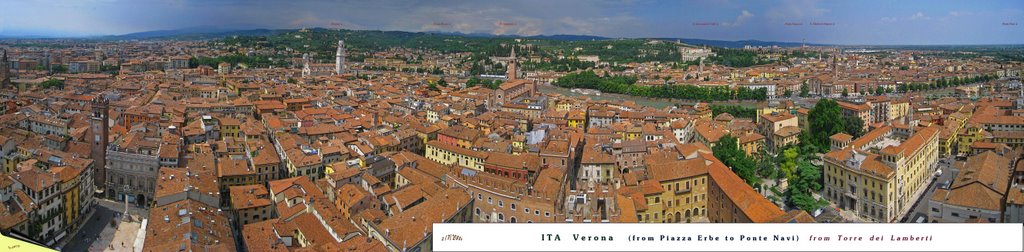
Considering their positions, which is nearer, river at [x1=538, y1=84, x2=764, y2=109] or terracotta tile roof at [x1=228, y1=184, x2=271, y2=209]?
terracotta tile roof at [x1=228, y1=184, x2=271, y2=209]

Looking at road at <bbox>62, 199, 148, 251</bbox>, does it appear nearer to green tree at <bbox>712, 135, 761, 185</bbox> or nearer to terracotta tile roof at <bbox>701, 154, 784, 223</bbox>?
terracotta tile roof at <bbox>701, 154, 784, 223</bbox>

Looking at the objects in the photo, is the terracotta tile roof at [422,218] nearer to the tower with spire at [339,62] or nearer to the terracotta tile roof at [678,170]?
the terracotta tile roof at [678,170]

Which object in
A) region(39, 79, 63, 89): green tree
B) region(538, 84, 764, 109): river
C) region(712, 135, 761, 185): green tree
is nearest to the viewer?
region(712, 135, 761, 185): green tree

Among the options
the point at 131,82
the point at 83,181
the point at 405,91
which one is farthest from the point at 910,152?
the point at 131,82

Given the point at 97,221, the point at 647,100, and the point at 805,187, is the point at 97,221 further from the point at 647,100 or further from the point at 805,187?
the point at 647,100

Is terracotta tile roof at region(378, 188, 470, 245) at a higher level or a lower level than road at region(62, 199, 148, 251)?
higher
